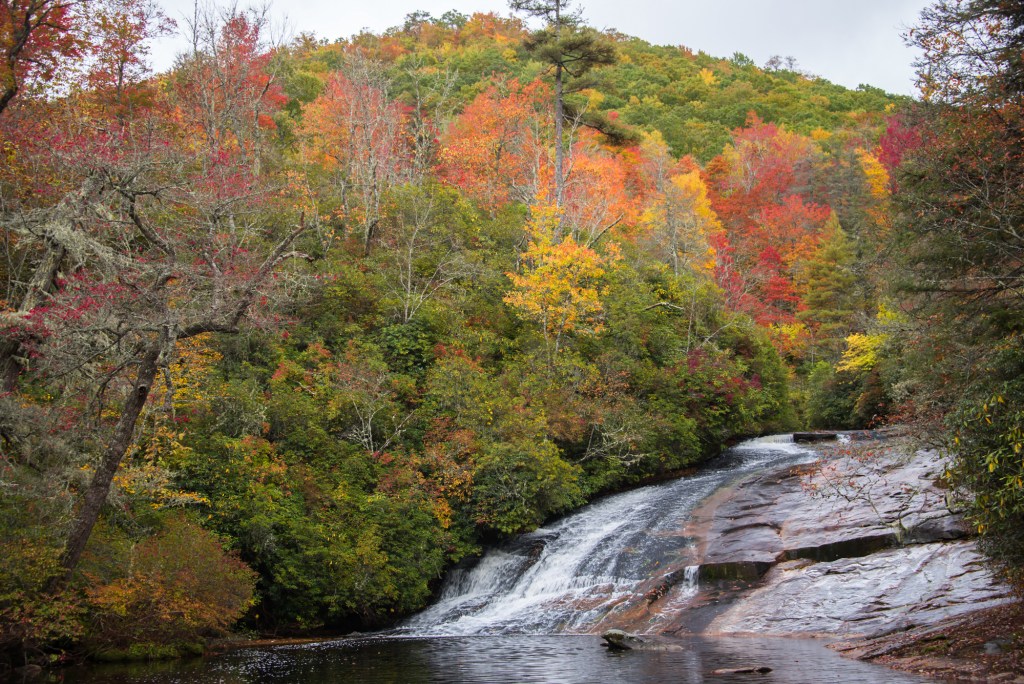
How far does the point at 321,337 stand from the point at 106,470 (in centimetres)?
1220

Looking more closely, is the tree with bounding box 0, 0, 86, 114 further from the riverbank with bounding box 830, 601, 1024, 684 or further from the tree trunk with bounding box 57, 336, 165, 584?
the riverbank with bounding box 830, 601, 1024, 684

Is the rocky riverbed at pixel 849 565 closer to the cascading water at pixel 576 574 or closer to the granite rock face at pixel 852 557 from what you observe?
the granite rock face at pixel 852 557

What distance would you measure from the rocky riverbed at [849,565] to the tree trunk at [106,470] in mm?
11304

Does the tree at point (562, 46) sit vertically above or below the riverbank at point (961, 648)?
above

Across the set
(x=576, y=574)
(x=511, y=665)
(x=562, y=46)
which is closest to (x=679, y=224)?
(x=562, y=46)

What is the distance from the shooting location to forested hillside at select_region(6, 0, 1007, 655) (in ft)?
48.3

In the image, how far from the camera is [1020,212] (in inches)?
572

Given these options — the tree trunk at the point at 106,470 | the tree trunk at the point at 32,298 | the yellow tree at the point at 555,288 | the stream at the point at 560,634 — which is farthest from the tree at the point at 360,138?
the tree trunk at the point at 106,470

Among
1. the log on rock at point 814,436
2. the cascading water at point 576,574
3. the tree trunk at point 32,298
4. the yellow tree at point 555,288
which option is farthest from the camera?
the log on rock at point 814,436

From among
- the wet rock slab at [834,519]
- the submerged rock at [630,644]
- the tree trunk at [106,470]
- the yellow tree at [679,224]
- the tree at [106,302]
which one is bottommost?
the submerged rock at [630,644]

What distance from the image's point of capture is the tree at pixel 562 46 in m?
33.8

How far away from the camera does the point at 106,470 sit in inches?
550

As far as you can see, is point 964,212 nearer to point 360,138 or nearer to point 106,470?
point 106,470

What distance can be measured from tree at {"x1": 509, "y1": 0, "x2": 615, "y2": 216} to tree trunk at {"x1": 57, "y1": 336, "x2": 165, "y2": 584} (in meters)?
22.4
